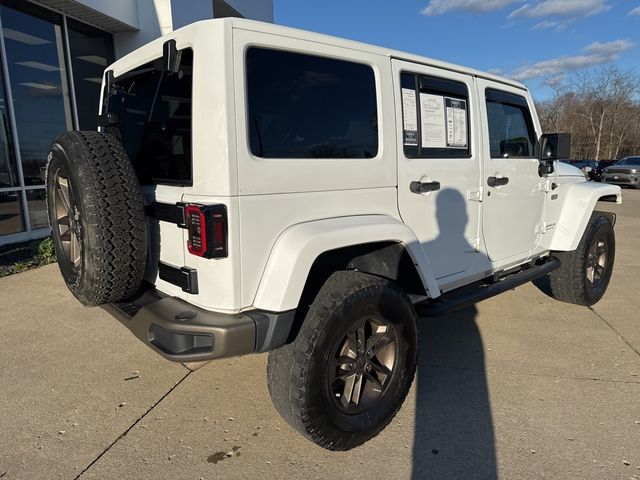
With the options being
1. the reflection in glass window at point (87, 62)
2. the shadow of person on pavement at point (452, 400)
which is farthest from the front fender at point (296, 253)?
the reflection in glass window at point (87, 62)

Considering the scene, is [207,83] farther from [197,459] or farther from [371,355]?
[197,459]

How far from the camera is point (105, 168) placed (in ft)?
7.14

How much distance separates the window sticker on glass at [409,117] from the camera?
2.71m

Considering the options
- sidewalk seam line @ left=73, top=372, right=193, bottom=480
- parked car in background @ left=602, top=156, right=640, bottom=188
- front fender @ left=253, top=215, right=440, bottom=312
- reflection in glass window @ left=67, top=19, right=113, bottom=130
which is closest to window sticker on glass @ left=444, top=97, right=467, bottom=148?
front fender @ left=253, top=215, right=440, bottom=312

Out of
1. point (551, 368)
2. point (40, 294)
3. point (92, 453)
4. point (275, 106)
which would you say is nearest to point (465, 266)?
point (551, 368)

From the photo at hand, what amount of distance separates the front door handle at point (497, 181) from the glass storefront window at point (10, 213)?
7.44 meters

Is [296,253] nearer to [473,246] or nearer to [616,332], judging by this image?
[473,246]

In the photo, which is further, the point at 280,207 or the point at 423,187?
the point at 423,187

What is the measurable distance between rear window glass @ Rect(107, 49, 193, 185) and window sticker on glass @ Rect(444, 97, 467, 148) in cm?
173

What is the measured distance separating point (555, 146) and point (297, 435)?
9.87 feet

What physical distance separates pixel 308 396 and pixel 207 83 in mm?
1512

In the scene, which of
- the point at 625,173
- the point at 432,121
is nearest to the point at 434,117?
the point at 432,121

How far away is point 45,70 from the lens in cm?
812

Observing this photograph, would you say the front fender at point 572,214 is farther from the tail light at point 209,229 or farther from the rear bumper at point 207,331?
the tail light at point 209,229
